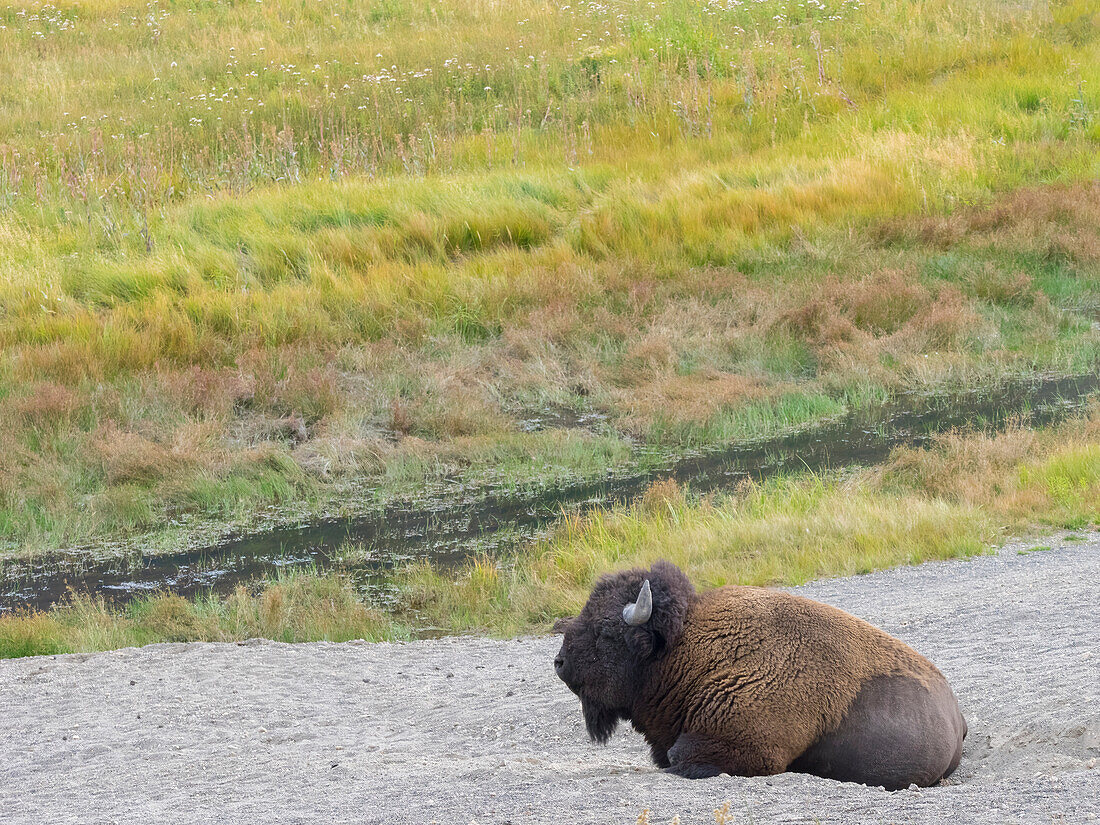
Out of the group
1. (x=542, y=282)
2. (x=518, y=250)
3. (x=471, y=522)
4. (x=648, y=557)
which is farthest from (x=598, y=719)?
(x=518, y=250)

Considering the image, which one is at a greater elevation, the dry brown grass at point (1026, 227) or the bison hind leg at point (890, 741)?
the bison hind leg at point (890, 741)

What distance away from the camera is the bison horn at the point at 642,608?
4.56 m

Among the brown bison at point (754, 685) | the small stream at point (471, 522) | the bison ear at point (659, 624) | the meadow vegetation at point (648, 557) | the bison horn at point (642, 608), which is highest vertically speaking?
the bison horn at point (642, 608)

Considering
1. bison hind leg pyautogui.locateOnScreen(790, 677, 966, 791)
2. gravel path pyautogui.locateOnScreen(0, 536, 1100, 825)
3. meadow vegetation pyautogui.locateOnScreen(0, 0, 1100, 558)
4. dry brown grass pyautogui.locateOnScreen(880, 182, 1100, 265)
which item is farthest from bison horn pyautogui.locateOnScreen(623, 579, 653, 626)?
dry brown grass pyautogui.locateOnScreen(880, 182, 1100, 265)

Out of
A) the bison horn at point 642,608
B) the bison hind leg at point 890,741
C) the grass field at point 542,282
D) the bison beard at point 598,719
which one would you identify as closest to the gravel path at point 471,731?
the bison beard at point 598,719

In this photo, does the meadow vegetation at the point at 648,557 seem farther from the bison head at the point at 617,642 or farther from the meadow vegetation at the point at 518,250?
the bison head at the point at 617,642

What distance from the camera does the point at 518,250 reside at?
52.6 feet

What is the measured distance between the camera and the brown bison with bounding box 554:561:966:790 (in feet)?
14.5

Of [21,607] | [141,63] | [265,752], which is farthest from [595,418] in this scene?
[141,63]

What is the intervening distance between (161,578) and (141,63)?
2002 centimetres

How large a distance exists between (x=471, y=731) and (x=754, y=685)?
6.37 ft

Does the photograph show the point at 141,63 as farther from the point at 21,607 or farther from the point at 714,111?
the point at 21,607

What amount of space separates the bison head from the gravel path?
0.30m

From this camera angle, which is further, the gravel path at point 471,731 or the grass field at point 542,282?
the grass field at point 542,282
